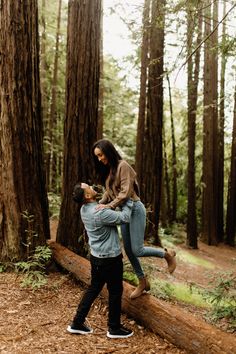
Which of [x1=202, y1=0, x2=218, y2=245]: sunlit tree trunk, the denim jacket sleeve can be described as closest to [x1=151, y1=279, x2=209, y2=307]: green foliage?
the denim jacket sleeve

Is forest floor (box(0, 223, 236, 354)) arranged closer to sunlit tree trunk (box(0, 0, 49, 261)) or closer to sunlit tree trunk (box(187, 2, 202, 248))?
sunlit tree trunk (box(0, 0, 49, 261))

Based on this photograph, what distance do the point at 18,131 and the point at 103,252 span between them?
311cm

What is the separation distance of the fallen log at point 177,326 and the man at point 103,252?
0.40 metres

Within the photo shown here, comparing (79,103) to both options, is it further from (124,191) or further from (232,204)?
(232,204)

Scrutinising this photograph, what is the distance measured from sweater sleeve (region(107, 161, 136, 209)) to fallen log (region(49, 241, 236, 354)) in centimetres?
146

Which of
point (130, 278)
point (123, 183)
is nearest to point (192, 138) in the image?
point (130, 278)

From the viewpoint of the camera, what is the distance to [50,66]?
21078mm

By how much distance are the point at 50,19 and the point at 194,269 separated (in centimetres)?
1422

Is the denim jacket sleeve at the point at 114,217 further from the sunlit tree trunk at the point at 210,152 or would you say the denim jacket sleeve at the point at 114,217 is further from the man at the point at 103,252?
the sunlit tree trunk at the point at 210,152

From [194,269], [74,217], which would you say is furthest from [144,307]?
[194,269]

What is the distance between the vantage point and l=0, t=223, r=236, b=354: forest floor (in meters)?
4.68

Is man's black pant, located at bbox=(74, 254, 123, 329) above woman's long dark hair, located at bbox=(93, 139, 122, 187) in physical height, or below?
below

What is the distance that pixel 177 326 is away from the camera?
15.7 feet

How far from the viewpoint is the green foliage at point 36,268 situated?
6332 mm
